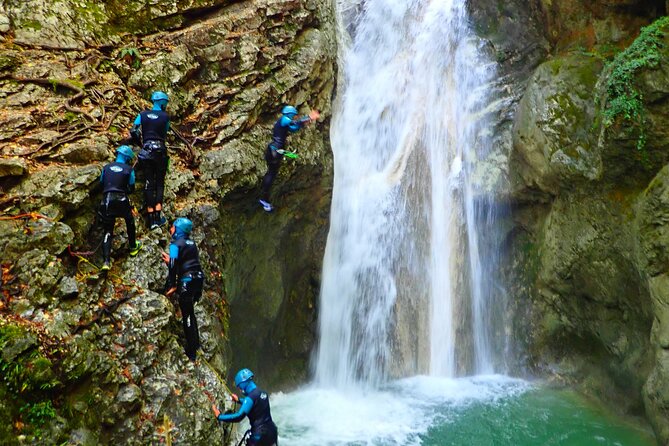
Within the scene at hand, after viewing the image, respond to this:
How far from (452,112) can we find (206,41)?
6.96 metres

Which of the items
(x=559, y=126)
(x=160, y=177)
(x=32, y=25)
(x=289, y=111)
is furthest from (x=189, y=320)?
(x=559, y=126)

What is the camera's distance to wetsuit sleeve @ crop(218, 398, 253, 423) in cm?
668

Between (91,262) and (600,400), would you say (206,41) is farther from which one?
(600,400)

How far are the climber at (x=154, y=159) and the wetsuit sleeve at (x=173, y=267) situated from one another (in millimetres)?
1183

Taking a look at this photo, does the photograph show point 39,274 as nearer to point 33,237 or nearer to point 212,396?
point 33,237

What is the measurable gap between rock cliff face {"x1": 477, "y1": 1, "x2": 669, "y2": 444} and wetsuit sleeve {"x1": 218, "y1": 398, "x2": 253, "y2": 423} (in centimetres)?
711

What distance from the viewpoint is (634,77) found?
9.35 m

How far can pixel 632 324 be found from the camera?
10.8 metres

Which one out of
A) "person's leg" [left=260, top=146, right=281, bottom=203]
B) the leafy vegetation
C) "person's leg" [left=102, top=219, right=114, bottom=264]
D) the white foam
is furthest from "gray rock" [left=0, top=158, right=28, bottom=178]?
the white foam

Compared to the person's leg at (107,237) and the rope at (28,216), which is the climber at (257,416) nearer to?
the person's leg at (107,237)

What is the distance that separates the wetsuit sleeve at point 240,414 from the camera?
6.68 meters

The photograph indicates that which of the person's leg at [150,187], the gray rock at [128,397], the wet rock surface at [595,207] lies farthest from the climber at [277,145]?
the wet rock surface at [595,207]

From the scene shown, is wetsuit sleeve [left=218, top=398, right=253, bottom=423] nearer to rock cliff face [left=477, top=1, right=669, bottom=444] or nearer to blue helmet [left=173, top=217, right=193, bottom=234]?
blue helmet [left=173, top=217, right=193, bottom=234]

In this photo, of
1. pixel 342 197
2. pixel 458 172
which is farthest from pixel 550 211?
pixel 342 197
